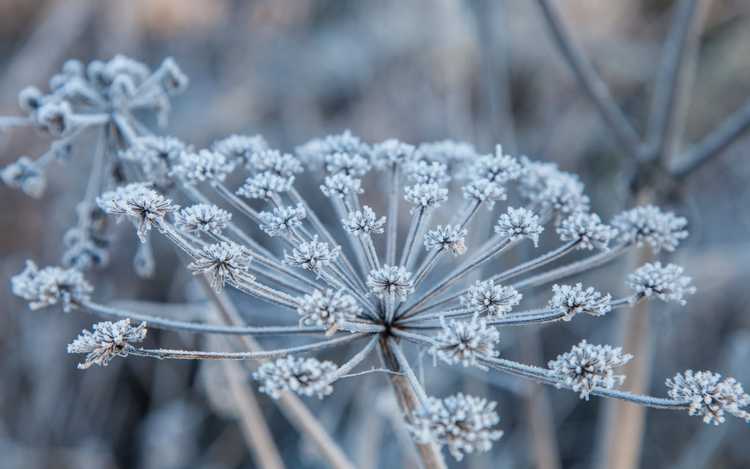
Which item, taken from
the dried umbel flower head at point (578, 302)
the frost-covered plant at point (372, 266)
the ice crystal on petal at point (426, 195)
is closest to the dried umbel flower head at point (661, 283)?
the frost-covered plant at point (372, 266)

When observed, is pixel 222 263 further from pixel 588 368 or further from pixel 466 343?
pixel 588 368

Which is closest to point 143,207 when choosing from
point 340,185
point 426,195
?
point 340,185

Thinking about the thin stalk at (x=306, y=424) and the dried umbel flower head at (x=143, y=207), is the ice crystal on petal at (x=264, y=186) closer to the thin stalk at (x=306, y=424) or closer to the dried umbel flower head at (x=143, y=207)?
the dried umbel flower head at (x=143, y=207)

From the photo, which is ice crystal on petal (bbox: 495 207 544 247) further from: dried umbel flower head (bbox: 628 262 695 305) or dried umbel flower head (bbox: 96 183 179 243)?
dried umbel flower head (bbox: 96 183 179 243)

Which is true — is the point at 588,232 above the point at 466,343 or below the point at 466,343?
above

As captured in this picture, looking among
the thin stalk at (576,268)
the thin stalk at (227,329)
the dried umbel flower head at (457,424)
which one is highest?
the thin stalk at (576,268)
